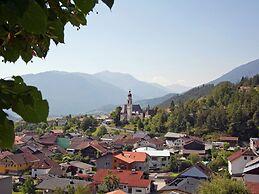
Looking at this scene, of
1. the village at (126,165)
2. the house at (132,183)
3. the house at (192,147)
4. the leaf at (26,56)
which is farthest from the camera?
the house at (192,147)

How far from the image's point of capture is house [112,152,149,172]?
91.6 feet

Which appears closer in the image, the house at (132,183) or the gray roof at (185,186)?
the gray roof at (185,186)

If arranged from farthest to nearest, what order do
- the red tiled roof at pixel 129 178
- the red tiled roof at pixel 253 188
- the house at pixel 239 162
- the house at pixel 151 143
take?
the house at pixel 151 143 → the house at pixel 239 162 → the red tiled roof at pixel 129 178 → the red tiled roof at pixel 253 188

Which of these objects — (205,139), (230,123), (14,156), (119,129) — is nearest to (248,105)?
(230,123)

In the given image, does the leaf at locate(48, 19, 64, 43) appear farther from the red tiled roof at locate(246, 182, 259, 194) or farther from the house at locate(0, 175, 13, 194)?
the red tiled roof at locate(246, 182, 259, 194)

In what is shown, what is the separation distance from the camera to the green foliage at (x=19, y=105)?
618mm

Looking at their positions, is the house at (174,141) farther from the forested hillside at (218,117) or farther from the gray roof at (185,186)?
the gray roof at (185,186)

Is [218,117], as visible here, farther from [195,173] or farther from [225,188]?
[225,188]

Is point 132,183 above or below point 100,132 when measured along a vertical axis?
below

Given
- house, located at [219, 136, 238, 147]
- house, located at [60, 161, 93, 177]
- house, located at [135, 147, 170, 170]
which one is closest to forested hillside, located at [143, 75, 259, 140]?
house, located at [219, 136, 238, 147]

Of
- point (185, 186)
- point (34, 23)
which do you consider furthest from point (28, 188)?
point (34, 23)

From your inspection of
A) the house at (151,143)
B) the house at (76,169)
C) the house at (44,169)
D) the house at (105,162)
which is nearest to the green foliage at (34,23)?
the house at (44,169)

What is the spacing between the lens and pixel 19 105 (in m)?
0.62

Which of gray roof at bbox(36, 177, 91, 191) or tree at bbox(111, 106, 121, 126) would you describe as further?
tree at bbox(111, 106, 121, 126)
